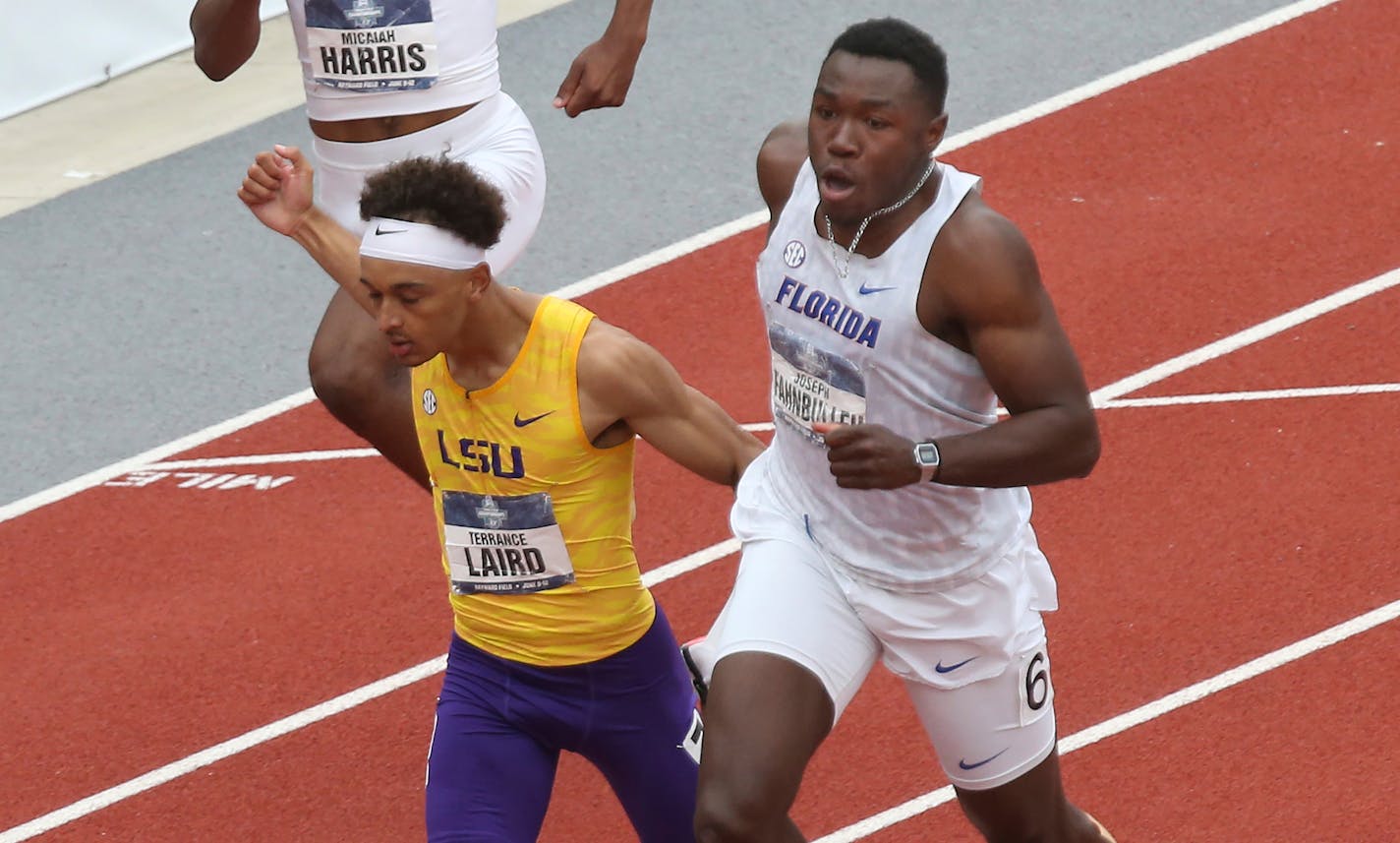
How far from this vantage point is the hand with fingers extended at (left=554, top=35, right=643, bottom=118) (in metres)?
5.15

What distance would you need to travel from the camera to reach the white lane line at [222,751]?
5789mm

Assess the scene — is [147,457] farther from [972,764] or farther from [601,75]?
[972,764]

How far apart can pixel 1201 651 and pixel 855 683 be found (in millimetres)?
1989

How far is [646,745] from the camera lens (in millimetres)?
4473

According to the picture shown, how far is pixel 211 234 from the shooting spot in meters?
9.25

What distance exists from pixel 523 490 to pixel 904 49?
117cm

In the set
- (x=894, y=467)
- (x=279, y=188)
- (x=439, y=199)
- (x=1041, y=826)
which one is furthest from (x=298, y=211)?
(x=1041, y=826)

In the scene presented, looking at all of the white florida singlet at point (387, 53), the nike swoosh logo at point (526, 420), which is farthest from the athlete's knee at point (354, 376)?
the nike swoosh logo at point (526, 420)

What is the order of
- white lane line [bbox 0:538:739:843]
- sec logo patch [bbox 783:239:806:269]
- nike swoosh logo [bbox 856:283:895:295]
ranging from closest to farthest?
nike swoosh logo [bbox 856:283:895:295] → sec logo patch [bbox 783:239:806:269] → white lane line [bbox 0:538:739:843]

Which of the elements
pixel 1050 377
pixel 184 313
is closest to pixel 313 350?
pixel 1050 377

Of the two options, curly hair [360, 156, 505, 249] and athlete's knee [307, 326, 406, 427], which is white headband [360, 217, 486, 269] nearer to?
curly hair [360, 156, 505, 249]

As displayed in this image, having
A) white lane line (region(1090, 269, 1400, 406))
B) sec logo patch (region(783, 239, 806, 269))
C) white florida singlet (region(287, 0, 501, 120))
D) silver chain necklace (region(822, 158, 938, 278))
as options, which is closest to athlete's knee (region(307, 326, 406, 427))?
white florida singlet (region(287, 0, 501, 120))

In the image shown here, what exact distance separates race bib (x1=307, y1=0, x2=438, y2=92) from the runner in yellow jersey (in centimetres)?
77

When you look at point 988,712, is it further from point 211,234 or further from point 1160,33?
point 1160,33
